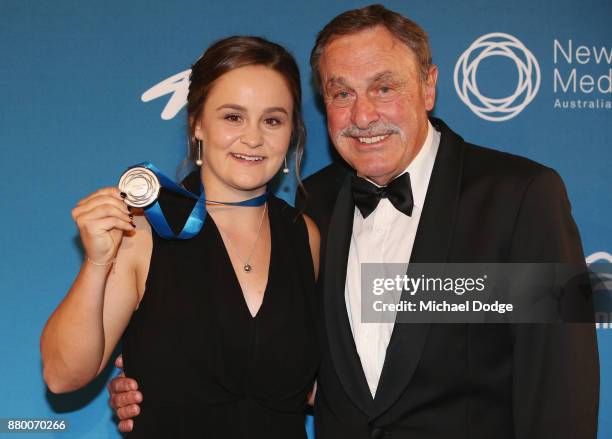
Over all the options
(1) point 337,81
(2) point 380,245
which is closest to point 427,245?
(2) point 380,245

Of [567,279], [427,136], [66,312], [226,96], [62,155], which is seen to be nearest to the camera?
[66,312]

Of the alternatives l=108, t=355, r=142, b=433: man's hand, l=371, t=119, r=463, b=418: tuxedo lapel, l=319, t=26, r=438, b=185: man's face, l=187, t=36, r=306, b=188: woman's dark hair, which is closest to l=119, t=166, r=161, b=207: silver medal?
l=187, t=36, r=306, b=188: woman's dark hair

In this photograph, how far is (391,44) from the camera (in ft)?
6.93

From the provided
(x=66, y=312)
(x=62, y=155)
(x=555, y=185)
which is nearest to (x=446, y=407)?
(x=555, y=185)

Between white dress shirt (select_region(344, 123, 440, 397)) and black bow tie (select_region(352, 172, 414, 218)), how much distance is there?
35 millimetres

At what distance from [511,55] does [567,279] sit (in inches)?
47.2

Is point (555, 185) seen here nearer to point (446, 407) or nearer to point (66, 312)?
point (446, 407)

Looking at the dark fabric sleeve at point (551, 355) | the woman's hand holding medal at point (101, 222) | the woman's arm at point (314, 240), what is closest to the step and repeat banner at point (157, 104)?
the woman's arm at point (314, 240)

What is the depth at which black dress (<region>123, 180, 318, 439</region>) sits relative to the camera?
190cm

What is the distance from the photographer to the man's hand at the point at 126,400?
6.40 ft

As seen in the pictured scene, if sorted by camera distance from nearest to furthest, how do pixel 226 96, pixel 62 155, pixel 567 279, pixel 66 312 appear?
pixel 66 312
pixel 567 279
pixel 226 96
pixel 62 155

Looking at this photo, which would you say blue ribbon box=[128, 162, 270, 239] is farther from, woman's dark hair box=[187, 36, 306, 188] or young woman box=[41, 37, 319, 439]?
woman's dark hair box=[187, 36, 306, 188]

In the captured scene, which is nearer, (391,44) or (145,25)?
(391,44)

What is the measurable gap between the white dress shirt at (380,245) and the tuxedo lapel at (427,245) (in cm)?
10
